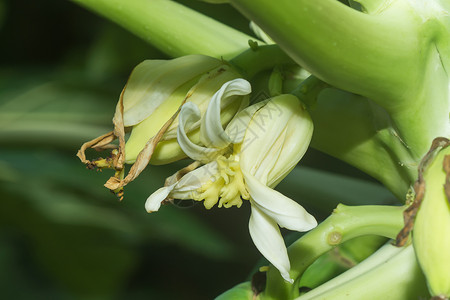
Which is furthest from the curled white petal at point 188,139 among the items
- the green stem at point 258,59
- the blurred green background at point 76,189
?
the blurred green background at point 76,189

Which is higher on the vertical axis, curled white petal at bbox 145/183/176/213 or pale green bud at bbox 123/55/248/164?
pale green bud at bbox 123/55/248/164

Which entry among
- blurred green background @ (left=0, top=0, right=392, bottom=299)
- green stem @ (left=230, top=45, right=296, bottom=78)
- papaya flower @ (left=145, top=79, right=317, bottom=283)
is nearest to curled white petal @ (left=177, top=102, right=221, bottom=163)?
papaya flower @ (left=145, top=79, right=317, bottom=283)

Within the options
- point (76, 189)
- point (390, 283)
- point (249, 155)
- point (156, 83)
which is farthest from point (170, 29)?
point (76, 189)

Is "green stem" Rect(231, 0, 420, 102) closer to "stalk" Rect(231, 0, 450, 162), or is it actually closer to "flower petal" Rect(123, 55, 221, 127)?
"stalk" Rect(231, 0, 450, 162)

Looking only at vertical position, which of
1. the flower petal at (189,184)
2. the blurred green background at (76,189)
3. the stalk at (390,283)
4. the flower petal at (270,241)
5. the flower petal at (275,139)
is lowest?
the blurred green background at (76,189)

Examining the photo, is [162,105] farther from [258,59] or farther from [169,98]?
[258,59]

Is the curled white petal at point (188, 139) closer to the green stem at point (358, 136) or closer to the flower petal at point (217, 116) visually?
the flower petal at point (217, 116)

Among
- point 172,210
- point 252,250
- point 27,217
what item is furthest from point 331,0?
point 252,250
